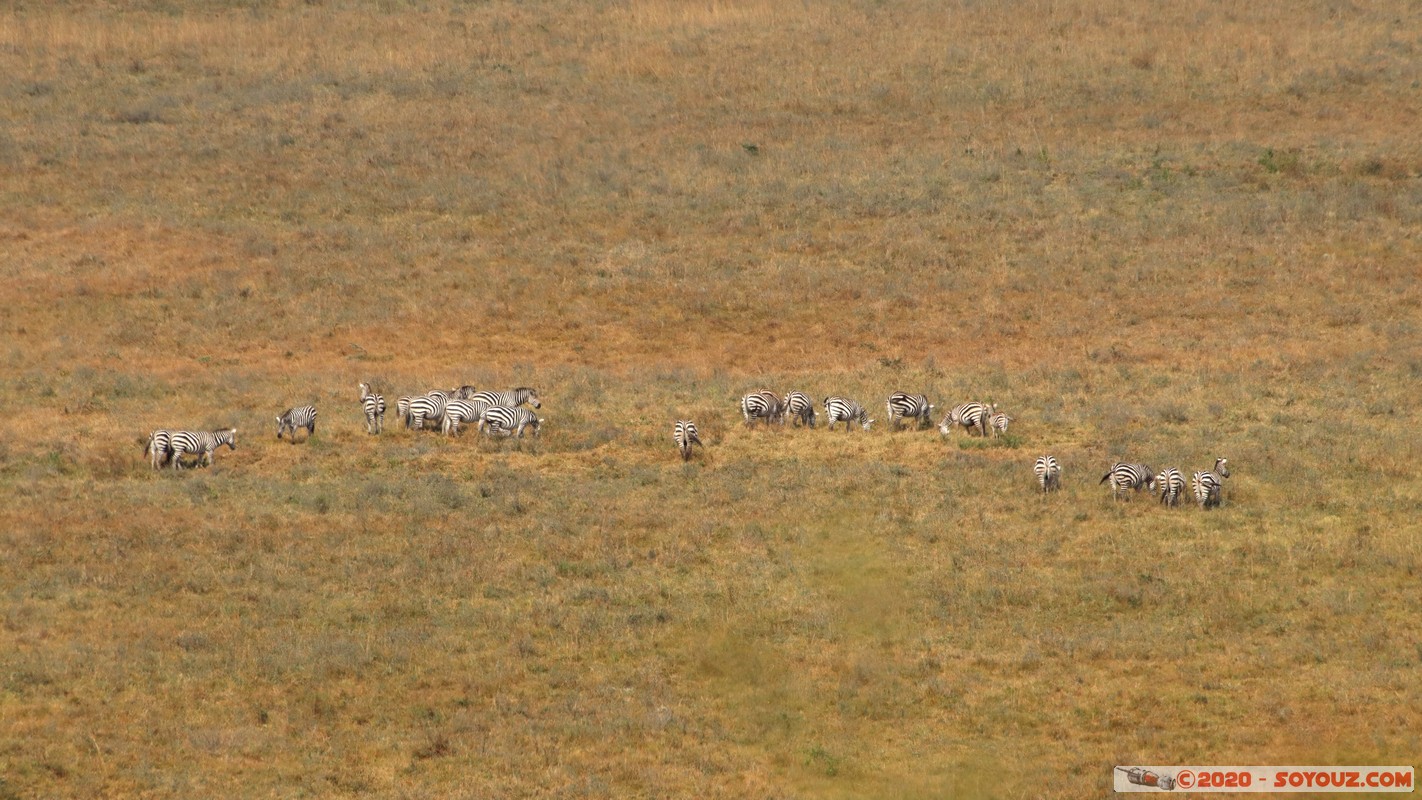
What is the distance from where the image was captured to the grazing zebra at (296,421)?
1194 inches

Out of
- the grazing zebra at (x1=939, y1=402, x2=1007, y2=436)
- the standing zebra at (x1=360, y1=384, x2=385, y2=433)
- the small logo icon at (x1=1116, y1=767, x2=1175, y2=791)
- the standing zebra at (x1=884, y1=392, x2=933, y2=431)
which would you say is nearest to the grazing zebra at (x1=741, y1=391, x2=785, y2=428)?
the standing zebra at (x1=884, y1=392, x2=933, y2=431)

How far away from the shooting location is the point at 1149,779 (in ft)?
58.3

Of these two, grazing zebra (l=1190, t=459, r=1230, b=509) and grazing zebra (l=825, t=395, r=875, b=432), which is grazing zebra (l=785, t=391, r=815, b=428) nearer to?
grazing zebra (l=825, t=395, r=875, b=432)

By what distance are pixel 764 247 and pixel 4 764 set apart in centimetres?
2920

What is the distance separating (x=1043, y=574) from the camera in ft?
78.4

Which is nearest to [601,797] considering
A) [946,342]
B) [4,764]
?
[4,764]

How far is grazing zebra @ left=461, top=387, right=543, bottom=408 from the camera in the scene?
1243 inches

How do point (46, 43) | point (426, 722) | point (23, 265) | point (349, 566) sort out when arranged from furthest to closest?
point (46, 43) < point (23, 265) < point (349, 566) < point (426, 722)

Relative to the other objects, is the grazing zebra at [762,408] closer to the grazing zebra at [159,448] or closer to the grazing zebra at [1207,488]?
the grazing zebra at [1207,488]

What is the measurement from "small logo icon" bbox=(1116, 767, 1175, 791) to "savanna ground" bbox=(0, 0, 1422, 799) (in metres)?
0.54

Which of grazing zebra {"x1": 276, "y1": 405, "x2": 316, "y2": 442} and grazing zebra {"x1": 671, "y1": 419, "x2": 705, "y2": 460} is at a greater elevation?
grazing zebra {"x1": 276, "y1": 405, "x2": 316, "y2": 442}

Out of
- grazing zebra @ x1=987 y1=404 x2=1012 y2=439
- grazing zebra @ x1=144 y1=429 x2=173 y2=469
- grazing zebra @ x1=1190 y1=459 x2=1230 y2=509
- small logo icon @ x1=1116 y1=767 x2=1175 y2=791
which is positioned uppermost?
grazing zebra @ x1=987 y1=404 x2=1012 y2=439

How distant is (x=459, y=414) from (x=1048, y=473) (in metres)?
10.8

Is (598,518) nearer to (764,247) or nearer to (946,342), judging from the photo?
(946,342)
